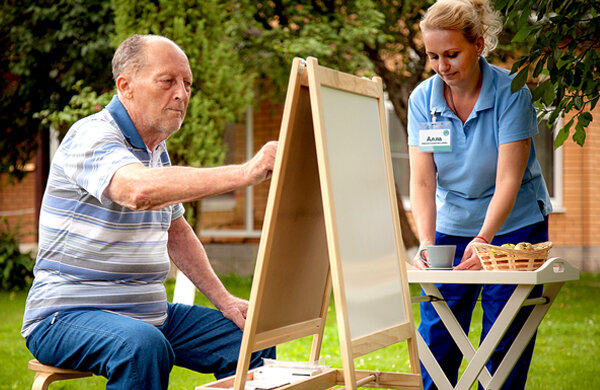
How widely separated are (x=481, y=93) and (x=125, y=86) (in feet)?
4.92

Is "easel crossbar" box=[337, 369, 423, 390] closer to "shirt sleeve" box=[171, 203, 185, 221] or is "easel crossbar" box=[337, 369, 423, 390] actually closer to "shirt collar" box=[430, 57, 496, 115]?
"shirt sleeve" box=[171, 203, 185, 221]

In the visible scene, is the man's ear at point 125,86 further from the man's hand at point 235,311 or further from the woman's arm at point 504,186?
the woman's arm at point 504,186

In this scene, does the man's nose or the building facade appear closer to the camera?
the man's nose

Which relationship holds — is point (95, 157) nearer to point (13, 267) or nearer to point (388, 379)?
point (388, 379)

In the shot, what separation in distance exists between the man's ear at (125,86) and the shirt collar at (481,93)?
1359mm

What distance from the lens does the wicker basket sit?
2915 mm

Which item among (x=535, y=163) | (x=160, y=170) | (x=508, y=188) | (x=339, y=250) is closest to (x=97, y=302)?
(x=160, y=170)

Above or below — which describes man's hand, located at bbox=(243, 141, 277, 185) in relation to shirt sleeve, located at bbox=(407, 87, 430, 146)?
below

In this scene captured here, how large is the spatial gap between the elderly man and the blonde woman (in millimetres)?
983

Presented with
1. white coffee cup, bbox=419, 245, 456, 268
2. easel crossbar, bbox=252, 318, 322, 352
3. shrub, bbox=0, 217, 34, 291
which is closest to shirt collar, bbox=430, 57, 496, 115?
white coffee cup, bbox=419, 245, 456, 268

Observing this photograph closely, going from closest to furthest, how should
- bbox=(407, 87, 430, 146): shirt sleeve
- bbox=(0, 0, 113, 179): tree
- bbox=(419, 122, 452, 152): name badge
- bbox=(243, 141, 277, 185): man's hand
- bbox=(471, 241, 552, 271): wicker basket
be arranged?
bbox=(243, 141, 277, 185): man's hand → bbox=(471, 241, 552, 271): wicker basket → bbox=(419, 122, 452, 152): name badge → bbox=(407, 87, 430, 146): shirt sleeve → bbox=(0, 0, 113, 179): tree

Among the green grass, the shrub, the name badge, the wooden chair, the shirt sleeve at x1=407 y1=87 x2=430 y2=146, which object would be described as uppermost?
the shirt sleeve at x1=407 y1=87 x2=430 y2=146

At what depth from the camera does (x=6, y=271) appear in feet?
34.5

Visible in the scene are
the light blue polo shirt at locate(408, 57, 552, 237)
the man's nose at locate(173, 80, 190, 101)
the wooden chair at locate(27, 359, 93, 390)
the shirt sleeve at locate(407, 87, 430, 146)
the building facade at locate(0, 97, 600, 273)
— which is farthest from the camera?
the building facade at locate(0, 97, 600, 273)
